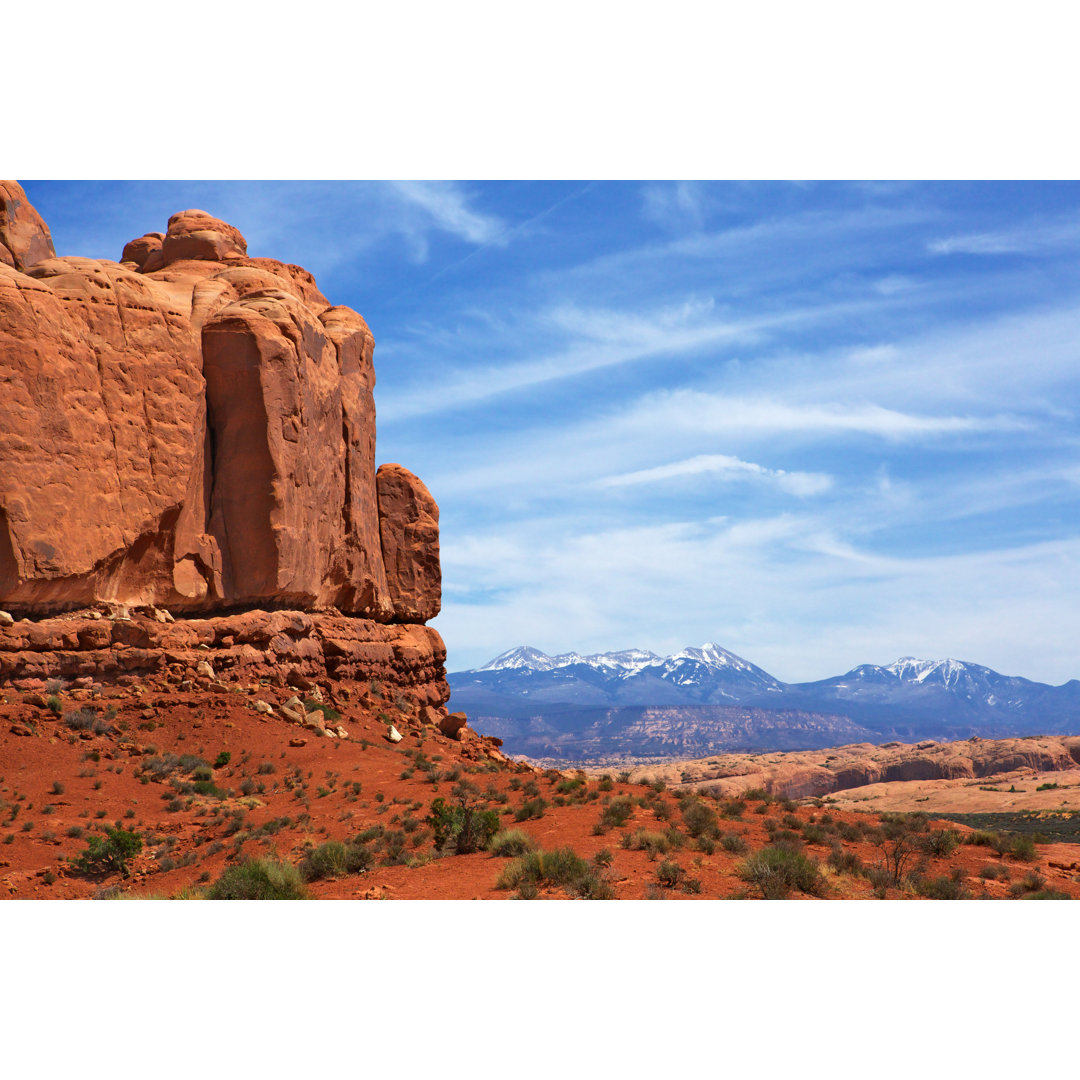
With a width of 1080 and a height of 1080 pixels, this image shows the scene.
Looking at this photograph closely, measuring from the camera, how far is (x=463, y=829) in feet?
49.6

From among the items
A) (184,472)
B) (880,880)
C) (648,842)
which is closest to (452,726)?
(184,472)

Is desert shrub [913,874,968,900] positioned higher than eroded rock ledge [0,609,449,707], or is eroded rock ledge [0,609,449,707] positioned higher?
eroded rock ledge [0,609,449,707]

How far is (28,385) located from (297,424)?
870 centimetres

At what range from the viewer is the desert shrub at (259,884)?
1173 centimetres

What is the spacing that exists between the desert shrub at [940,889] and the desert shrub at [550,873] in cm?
497

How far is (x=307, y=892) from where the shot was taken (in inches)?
489

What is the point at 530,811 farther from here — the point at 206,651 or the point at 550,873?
the point at 206,651

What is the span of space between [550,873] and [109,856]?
8541mm

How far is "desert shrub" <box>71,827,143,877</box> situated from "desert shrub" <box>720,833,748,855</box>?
10764 millimetres

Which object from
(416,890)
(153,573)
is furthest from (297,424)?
(416,890)

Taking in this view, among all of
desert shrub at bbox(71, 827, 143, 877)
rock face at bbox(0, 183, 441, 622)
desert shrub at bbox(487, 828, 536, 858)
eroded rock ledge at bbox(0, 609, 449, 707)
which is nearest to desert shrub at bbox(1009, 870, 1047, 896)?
desert shrub at bbox(487, 828, 536, 858)

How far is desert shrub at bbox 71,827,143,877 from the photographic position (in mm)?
14898

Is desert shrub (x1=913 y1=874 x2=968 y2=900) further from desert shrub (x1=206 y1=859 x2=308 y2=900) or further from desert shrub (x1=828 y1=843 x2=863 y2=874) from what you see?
desert shrub (x1=206 y1=859 x2=308 y2=900)

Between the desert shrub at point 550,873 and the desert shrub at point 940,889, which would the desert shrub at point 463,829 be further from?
the desert shrub at point 940,889
